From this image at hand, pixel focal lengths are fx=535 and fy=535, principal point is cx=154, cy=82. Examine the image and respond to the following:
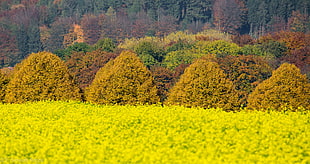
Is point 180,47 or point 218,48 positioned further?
point 180,47

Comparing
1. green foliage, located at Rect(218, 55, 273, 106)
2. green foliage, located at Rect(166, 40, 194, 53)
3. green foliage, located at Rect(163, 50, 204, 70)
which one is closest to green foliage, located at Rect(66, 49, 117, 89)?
green foliage, located at Rect(163, 50, 204, 70)

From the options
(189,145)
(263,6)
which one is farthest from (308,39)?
(189,145)

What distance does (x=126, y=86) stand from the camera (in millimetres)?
15070

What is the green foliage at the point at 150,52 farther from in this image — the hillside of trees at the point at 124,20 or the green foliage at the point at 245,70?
the hillside of trees at the point at 124,20

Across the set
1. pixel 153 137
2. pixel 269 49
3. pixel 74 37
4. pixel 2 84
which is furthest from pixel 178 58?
pixel 153 137

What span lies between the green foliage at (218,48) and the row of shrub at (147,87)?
43524mm

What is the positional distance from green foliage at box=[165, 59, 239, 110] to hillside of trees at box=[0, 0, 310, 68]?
76.4m

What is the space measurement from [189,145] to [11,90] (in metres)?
8.27

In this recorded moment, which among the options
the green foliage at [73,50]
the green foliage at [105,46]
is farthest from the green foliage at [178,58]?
the green foliage at [73,50]

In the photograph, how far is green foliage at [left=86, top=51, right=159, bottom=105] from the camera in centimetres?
1506

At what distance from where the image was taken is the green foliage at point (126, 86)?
15062mm

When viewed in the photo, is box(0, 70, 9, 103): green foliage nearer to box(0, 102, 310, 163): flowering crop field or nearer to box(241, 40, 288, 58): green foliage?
box(0, 102, 310, 163): flowering crop field

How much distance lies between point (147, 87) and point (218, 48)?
4670 centimetres

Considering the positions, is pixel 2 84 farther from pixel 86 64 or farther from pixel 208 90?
pixel 86 64
